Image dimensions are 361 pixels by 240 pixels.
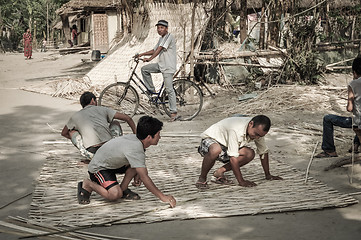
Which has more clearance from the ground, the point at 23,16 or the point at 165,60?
the point at 23,16

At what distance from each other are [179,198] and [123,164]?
555 mm

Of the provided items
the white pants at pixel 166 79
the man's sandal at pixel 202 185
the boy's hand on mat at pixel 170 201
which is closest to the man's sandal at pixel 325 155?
the man's sandal at pixel 202 185

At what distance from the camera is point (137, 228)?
121 inches

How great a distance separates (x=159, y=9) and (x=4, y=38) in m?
30.9

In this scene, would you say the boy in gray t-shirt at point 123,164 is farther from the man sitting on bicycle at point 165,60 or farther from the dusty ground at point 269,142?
the man sitting on bicycle at point 165,60

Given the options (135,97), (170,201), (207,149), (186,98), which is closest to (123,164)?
(170,201)

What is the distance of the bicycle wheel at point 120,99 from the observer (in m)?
7.27

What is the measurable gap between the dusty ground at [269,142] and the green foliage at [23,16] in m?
29.5

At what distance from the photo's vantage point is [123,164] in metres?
3.44

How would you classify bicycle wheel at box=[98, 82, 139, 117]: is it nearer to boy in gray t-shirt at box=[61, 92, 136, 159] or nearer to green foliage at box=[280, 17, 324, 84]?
boy in gray t-shirt at box=[61, 92, 136, 159]

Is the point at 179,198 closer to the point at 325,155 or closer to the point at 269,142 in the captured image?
the point at 325,155

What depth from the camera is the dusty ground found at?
2977 millimetres

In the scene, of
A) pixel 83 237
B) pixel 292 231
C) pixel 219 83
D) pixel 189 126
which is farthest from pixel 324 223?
pixel 219 83

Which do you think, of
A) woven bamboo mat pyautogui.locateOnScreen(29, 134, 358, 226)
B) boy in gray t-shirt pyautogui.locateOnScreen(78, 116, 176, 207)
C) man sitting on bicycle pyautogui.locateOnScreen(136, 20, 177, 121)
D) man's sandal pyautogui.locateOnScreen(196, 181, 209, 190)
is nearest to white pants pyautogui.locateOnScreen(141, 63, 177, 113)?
man sitting on bicycle pyautogui.locateOnScreen(136, 20, 177, 121)
